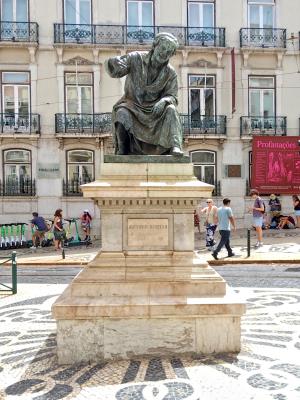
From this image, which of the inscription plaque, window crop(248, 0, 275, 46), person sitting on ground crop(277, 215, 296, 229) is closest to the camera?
the inscription plaque

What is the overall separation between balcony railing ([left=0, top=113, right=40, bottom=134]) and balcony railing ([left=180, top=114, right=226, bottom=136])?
7003 mm

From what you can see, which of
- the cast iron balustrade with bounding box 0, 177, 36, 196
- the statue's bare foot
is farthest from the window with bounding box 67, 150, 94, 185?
the statue's bare foot

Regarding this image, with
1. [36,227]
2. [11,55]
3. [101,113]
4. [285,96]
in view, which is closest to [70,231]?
[36,227]

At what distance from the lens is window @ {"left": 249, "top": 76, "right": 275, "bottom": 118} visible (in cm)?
2284

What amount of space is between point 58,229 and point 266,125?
1184cm

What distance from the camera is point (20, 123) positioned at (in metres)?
21.7

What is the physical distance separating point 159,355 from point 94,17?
65.8 ft

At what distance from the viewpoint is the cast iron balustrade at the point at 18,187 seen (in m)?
21.6

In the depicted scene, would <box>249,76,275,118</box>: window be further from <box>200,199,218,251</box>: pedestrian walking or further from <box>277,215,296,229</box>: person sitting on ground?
<box>200,199,218,251</box>: pedestrian walking

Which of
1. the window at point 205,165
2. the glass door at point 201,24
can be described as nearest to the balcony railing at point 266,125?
the window at point 205,165

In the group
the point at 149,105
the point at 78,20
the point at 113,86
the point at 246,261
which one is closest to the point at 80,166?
the point at 113,86

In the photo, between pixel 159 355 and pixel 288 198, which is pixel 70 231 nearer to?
pixel 288 198

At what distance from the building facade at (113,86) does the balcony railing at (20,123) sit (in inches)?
1.9

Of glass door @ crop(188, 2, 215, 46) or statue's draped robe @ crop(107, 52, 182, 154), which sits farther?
glass door @ crop(188, 2, 215, 46)
